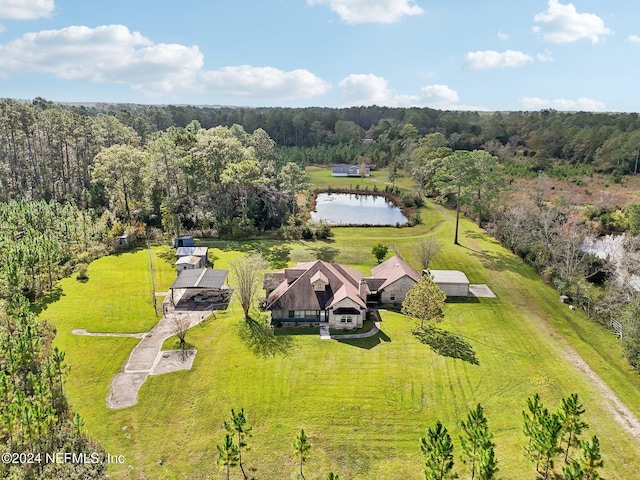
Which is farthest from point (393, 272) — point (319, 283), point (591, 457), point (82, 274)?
point (82, 274)

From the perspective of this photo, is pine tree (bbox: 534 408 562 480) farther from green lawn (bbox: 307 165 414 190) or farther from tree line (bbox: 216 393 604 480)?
green lawn (bbox: 307 165 414 190)

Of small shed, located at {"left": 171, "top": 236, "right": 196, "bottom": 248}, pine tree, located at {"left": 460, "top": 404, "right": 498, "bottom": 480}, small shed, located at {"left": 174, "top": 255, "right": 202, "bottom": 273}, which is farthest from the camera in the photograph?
small shed, located at {"left": 171, "top": 236, "right": 196, "bottom": 248}

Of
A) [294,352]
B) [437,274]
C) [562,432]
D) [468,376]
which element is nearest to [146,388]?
[294,352]

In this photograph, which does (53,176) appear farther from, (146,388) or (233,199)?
(146,388)

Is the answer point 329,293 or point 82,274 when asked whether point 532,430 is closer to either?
point 329,293

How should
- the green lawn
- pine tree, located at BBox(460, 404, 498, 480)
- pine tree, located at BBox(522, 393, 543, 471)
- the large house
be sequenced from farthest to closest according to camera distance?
1. the green lawn
2. the large house
3. pine tree, located at BBox(522, 393, 543, 471)
4. pine tree, located at BBox(460, 404, 498, 480)

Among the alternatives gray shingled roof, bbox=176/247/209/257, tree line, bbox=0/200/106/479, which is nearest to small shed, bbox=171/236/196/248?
gray shingled roof, bbox=176/247/209/257

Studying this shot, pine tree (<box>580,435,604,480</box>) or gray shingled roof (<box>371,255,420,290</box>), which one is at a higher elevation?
gray shingled roof (<box>371,255,420,290</box>)

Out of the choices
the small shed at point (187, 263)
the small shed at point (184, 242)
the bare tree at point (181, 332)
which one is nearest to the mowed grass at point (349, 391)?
the bare tree at point (181, 332)

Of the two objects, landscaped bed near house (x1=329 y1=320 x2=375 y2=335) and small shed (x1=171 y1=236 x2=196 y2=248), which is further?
small shed (x1=171 y1=236 x2=196 y2=248)
